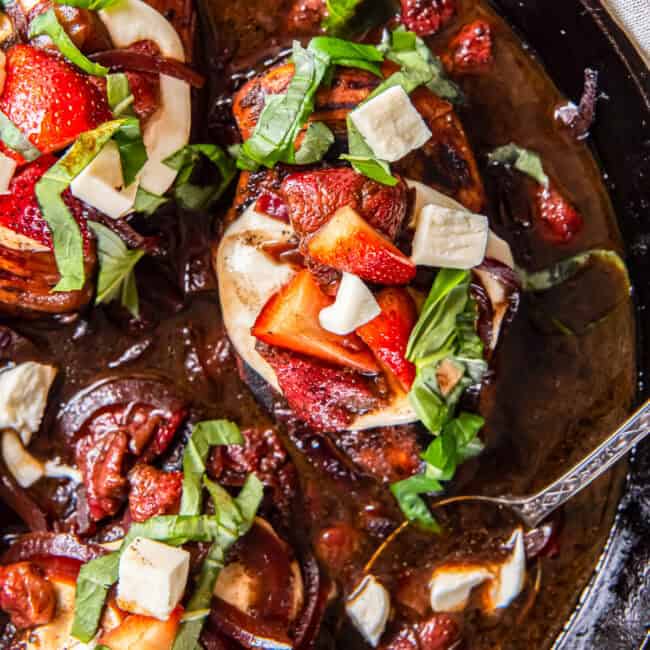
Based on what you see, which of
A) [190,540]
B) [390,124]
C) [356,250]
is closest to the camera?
[356,250]

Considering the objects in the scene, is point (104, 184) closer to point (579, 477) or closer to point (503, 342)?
point (503, 342)

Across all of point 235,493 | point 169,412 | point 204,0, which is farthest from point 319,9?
point 235,493

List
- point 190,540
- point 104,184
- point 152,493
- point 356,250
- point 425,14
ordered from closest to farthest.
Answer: point 356,250 < point 104,184 < point 190,540 < point 152,493 < point 425,14

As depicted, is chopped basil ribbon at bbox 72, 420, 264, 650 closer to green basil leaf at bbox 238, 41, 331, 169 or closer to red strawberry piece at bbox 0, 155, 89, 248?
red strawberry piece at bbox 0, 155, 89, 248

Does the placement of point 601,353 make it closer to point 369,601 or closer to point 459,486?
point 459,486

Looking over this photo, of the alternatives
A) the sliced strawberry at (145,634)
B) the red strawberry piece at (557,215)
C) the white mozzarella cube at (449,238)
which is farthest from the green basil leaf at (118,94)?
the sliced strawberry at (145,634)

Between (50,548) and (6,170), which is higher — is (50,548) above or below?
below

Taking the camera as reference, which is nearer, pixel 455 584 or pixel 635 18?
pixel 635 18

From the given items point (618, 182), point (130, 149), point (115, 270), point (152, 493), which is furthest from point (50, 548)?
point (618, 182)

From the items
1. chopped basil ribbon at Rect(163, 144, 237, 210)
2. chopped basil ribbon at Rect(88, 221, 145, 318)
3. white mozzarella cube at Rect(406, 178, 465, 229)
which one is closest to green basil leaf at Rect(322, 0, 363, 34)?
chopped basil ribbon at Rect(163, 144, 237, 210)
